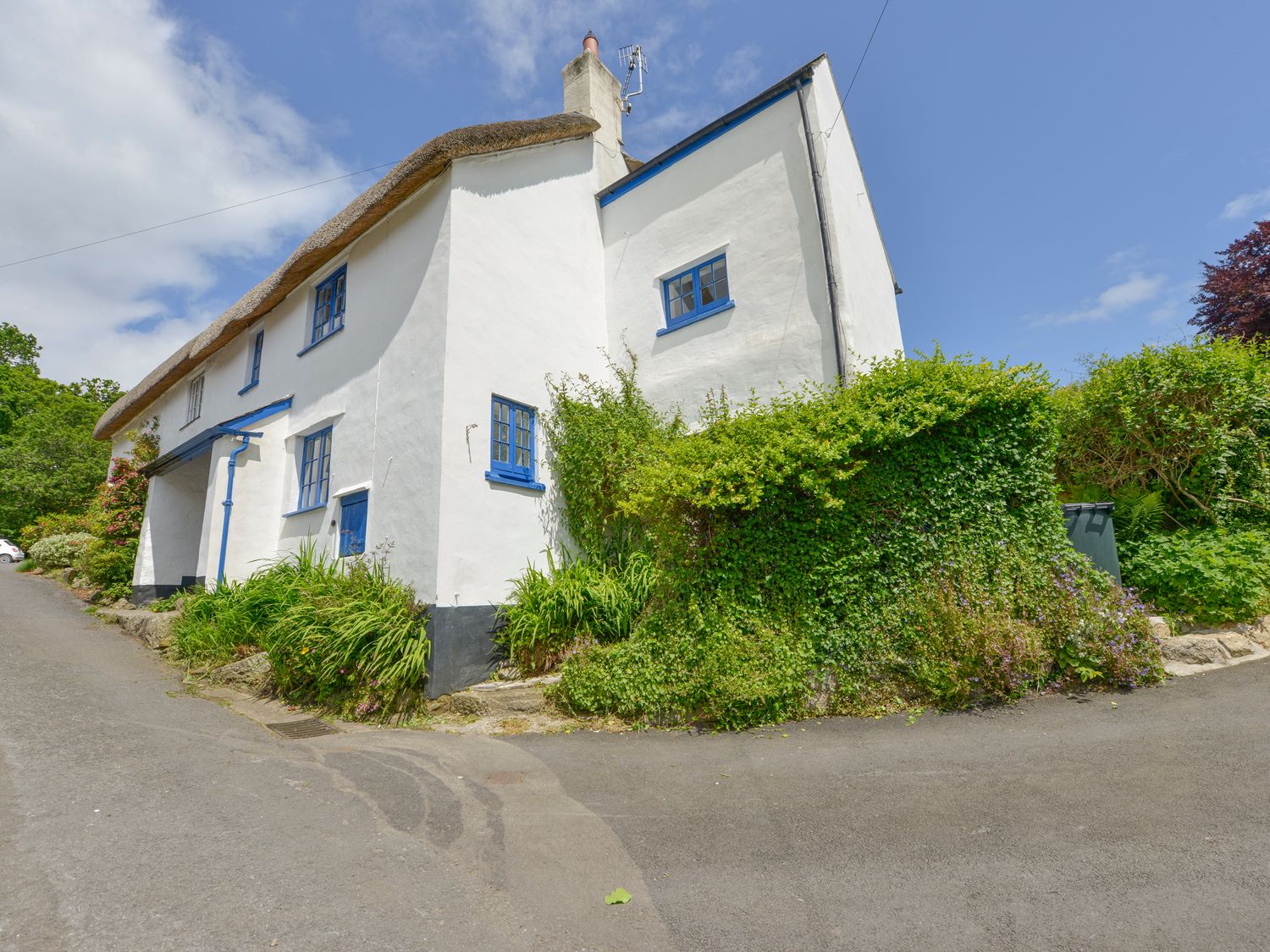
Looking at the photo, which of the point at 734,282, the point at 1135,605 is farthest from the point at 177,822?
the point at 734,282

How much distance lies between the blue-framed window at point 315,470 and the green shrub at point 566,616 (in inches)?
168

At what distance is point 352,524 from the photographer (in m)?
8.59

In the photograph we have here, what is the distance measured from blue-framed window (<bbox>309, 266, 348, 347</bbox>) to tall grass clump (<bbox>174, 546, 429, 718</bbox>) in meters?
4.11

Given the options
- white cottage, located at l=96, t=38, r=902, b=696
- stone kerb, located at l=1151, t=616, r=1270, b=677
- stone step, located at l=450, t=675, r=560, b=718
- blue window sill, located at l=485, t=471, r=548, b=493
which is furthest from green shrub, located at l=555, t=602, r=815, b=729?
stone kerb, located at l=1151, t=616, r=1270, b=677

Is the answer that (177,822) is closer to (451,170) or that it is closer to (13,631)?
(451,170)

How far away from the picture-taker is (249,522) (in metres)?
9.70

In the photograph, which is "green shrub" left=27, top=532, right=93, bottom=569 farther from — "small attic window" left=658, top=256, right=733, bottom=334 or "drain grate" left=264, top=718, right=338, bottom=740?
"small attic window" left=658, top=256, right=733, bottom=334

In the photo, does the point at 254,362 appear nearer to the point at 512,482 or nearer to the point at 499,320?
the point at 499,320

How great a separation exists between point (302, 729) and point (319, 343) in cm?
647

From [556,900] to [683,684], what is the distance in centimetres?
293

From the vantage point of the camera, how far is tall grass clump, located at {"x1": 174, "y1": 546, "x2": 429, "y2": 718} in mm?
6602

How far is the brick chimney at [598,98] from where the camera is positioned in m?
11.7

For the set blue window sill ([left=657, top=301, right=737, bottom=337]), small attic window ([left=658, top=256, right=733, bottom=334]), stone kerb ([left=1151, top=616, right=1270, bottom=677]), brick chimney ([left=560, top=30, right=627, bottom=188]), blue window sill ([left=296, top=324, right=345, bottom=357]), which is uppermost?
brick chimney ([left=560, top=30, right=627, bottom=188])

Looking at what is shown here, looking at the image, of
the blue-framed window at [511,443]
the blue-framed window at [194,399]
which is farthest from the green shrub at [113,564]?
the blue-framed window at [511,443]
